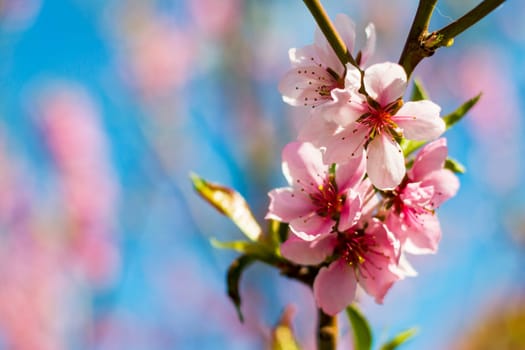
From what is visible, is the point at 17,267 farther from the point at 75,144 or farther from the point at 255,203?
the point at 255,203

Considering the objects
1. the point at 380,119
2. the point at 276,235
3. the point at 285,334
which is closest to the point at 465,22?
the point at 380,119

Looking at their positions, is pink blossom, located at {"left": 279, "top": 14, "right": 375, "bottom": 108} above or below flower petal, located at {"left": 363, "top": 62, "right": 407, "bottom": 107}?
above

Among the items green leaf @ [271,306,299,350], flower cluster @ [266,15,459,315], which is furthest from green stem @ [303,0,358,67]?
green leaf @ [271,306,299,350]

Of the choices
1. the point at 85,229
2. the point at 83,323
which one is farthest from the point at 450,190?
the point at 85,229

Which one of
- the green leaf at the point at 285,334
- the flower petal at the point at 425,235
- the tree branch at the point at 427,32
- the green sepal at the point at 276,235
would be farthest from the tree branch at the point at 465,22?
the green leaf at the point at 285,334

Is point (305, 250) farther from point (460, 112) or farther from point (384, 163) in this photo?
point (460, 112)

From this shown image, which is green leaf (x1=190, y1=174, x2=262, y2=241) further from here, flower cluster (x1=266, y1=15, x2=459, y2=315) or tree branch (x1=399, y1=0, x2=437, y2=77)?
tree branch (x1=399, y1=0, x2=437, y2=77)

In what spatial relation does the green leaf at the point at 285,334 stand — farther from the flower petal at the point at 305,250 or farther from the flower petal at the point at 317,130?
the flower petal at the point at 317,130
